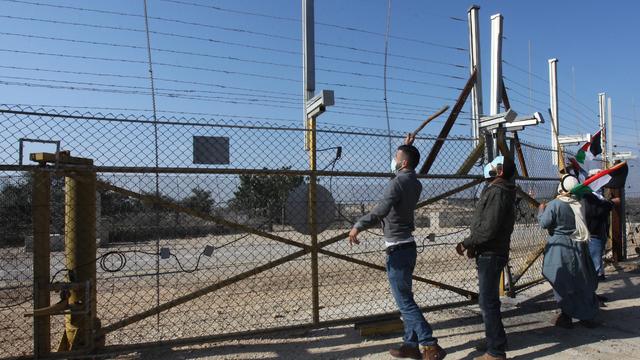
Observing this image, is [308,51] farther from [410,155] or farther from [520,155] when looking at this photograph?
[520,155]

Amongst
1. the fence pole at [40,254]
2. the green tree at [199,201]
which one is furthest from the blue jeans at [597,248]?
the fence pole at [40,254]

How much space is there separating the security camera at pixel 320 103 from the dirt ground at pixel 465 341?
2.20 metres

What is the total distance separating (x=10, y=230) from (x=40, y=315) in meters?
2.97

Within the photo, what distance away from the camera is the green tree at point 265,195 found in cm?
493

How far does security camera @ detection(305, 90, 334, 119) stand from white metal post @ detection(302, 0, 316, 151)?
1.00ft

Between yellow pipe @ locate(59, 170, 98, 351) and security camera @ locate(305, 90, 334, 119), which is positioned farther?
security camera @ locate(305, 90, 334, 119)

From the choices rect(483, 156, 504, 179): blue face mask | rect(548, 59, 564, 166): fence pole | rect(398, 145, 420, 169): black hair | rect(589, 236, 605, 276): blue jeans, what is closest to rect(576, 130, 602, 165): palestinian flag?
rect(548, 59, 564, 166): fence pole

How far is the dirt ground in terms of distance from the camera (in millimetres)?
4391

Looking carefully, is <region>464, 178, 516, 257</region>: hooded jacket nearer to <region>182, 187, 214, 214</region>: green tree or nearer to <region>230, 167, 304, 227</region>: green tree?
<region>230, 167, 304, 227</region>: green tree

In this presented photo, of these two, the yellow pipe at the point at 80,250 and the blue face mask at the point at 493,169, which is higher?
the blue face mask at the point at 493,169

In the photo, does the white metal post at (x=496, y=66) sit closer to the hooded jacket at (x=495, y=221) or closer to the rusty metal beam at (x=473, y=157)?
the rusty metal beam at (x=473, y=157)

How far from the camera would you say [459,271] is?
A: 991cm

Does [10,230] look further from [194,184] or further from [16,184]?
[194,184]

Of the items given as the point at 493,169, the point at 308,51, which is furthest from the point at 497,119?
the point at 308,51
